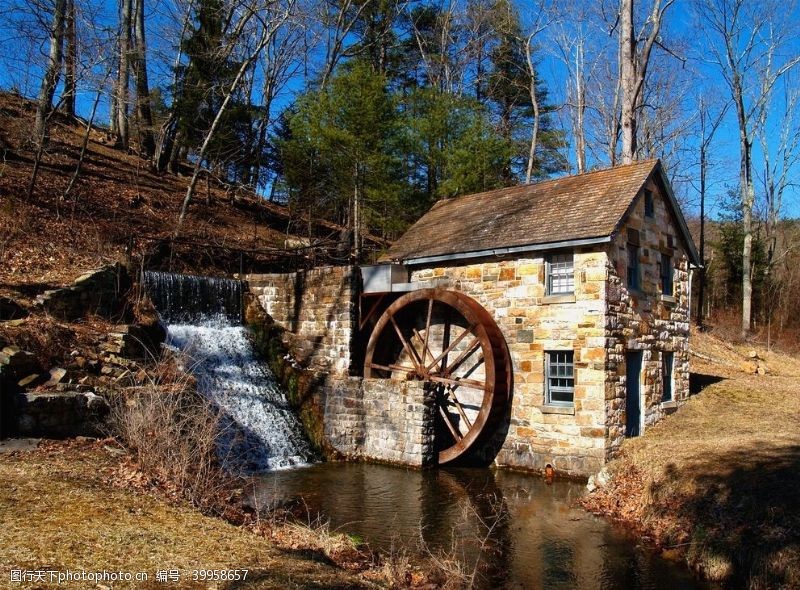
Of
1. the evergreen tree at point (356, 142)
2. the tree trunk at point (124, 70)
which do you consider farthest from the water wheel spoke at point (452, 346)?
the tree trunk at point (124, 70)

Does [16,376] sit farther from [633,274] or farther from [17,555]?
[633,274]

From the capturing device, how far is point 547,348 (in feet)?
38.1

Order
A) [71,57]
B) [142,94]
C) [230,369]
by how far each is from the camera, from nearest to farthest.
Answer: [230,369], [71,57], [142,94]

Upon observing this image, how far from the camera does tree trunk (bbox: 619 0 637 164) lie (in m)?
17.1

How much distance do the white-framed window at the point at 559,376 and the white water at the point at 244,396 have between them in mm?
4804

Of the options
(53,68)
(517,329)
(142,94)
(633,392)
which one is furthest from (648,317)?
(142,94)

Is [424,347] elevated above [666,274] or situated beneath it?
situated beneath

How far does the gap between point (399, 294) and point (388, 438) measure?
3.18 metres

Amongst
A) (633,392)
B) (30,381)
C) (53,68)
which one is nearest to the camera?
(30,381)

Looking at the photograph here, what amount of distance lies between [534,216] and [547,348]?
2.81 metres

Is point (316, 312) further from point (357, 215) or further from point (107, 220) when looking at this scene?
point (107, 220)

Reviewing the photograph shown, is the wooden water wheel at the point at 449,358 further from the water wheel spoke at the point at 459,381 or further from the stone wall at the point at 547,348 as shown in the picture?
the stone wall at the point at 547,348

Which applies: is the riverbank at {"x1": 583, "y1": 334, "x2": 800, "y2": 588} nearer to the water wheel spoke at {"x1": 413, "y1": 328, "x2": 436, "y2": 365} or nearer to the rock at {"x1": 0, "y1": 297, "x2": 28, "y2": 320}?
the water wheel spoke at {"x1": 413, "y1": 328, "x2": 436, "y2": 365}

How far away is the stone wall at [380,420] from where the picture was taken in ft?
39.2
